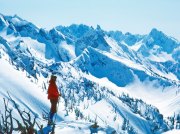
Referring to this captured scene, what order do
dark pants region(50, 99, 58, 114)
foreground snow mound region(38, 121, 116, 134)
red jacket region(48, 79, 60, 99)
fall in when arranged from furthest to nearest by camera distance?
foreground snow mound region(38, 121, 116, 134) < dark pants region(50, 99, 58, 114) < red jacket region(48, 79, 60, 99)

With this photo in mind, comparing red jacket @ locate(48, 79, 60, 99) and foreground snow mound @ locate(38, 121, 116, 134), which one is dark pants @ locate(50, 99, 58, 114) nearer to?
red jacket @ locate(48, 79, 60, 99)

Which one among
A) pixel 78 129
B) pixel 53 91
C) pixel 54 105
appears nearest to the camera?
pixel 53 91

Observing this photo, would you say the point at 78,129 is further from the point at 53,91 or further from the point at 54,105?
the point at 53,91

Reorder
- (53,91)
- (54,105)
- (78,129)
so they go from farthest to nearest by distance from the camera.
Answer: (78,129) → (54,105) → (53,91)

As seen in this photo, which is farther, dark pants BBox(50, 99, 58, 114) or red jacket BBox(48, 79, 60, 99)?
dark pants BBox(50, 99, 58, 114)

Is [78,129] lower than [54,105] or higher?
higher

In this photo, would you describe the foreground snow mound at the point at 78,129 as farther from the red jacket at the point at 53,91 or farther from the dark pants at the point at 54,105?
the red jacket at the point at 53,91

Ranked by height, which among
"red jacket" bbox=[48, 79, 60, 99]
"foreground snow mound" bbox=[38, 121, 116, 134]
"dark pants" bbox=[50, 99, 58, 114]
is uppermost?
"foreground snow mound" bbox=[38, 121, 116, 134]

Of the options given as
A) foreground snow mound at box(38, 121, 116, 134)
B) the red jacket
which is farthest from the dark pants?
foreground snow mound at box(38, 121, 116, 134)

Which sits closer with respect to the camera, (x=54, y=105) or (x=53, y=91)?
(x=53, y=91)

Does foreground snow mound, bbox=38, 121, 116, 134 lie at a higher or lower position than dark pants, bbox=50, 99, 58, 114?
higher

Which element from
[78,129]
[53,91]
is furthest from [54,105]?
[78,129]

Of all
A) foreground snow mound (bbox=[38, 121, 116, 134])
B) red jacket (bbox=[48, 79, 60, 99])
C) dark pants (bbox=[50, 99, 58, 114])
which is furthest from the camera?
foreground snow mound (bbox=[38, 121, 116, 134])

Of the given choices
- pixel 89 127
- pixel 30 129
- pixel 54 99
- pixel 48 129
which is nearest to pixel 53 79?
pixel 54 99
